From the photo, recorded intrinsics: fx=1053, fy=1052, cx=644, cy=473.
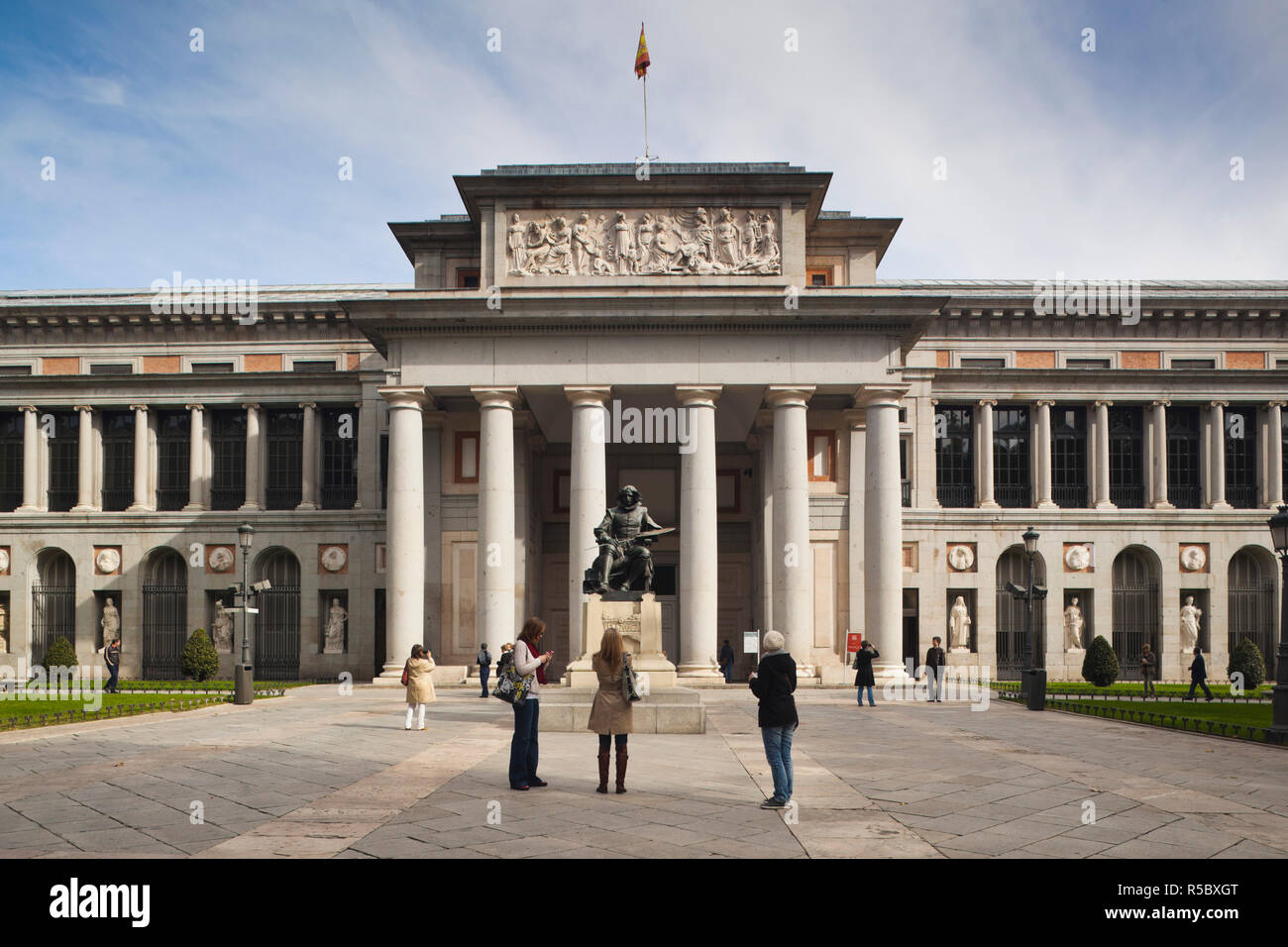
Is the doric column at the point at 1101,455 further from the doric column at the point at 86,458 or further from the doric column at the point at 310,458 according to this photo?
the doric column at the point at 86,458

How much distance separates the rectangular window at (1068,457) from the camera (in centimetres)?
5141

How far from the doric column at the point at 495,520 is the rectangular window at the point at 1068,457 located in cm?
2760

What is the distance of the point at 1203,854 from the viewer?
32.7ft

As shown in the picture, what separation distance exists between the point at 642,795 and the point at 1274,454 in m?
48.5

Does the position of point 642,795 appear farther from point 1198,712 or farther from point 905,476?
point 905,476

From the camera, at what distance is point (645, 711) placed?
856 inches

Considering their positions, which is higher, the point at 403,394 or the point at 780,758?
the point at 403,394

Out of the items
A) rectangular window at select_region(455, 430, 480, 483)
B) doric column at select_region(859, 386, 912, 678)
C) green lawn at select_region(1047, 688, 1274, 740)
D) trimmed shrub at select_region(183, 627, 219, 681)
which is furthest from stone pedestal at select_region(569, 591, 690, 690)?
trimmed shrub at select_region(183, 627, 219, 681)

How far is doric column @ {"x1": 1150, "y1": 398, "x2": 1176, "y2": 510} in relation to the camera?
50.5m

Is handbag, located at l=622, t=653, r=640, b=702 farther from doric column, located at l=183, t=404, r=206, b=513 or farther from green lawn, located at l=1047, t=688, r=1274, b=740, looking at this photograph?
doric column, located at l=183, t=404, r=206, b=513

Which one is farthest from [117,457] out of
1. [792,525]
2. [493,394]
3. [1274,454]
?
[1274,454]

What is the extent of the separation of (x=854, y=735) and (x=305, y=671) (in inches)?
1330
